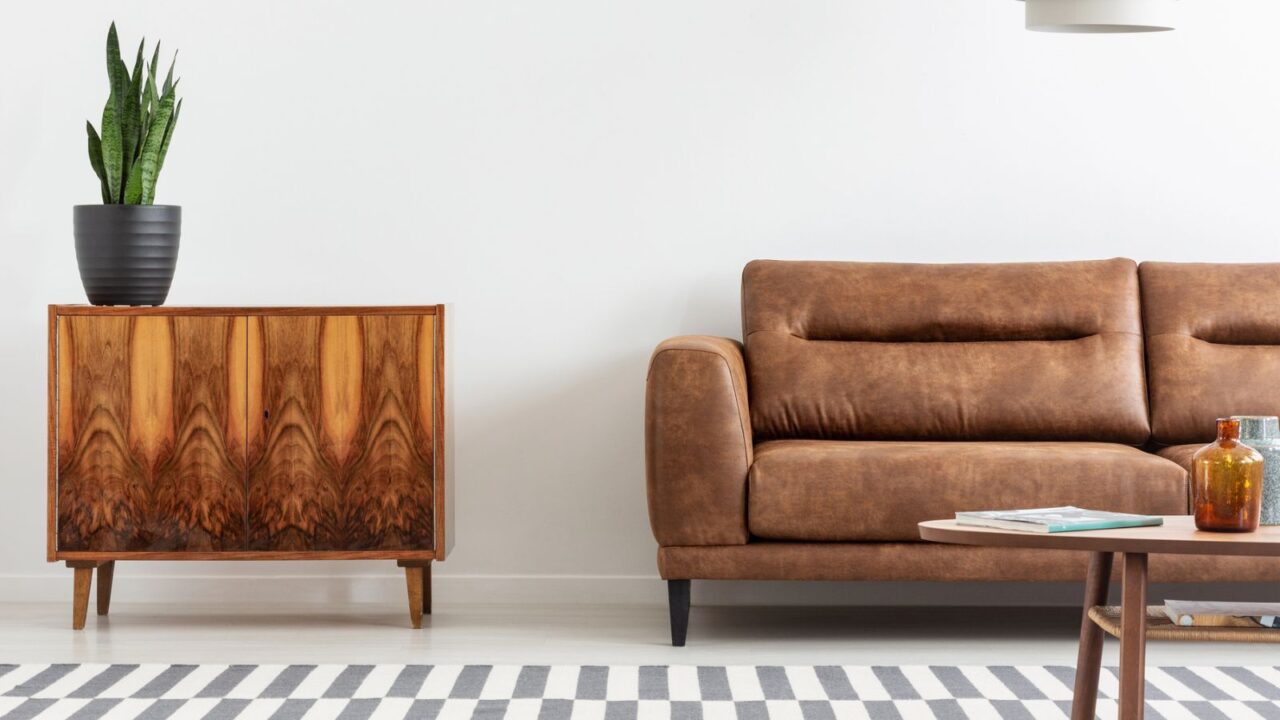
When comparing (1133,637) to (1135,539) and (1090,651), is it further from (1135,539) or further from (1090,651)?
(1090,651)

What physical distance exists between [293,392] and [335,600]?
2.35 feet

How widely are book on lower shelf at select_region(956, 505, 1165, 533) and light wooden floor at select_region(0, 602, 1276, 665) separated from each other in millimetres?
983

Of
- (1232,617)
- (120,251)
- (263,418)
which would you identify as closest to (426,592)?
(263,418)

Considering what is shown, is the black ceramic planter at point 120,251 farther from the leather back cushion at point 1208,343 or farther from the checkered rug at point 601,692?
the leather back cushion at point 1208,343

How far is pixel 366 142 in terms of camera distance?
3605mm

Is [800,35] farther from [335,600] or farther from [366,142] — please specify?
[335,600]

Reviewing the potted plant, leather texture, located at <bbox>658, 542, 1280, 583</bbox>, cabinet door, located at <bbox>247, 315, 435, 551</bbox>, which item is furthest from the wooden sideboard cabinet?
leather texture, located at <bbox>658, 542, 1280, 583</bbox>

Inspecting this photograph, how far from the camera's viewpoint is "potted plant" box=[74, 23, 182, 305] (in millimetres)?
3150

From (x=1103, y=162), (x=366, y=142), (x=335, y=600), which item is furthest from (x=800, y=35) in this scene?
(x=335, y=600)

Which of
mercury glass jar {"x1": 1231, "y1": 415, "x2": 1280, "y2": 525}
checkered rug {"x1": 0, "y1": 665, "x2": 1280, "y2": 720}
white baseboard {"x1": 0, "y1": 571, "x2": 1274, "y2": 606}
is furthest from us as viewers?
white baseboard {"x1": 0, "y1": 571, "x2": 1274, "y2": 606}

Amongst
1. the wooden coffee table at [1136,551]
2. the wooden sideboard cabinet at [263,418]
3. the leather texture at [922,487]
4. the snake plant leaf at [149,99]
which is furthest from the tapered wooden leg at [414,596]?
the wooden coffee table at [1136,551]

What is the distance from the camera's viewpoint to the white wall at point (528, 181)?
360cm

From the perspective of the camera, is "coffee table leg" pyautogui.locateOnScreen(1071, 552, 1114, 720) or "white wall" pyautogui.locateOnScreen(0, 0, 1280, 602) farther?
"white wall" pyautogui.locateOnScreen(0, 0, 1280, 602)

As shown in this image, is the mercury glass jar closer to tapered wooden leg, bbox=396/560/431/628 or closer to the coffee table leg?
the coffee table leg
